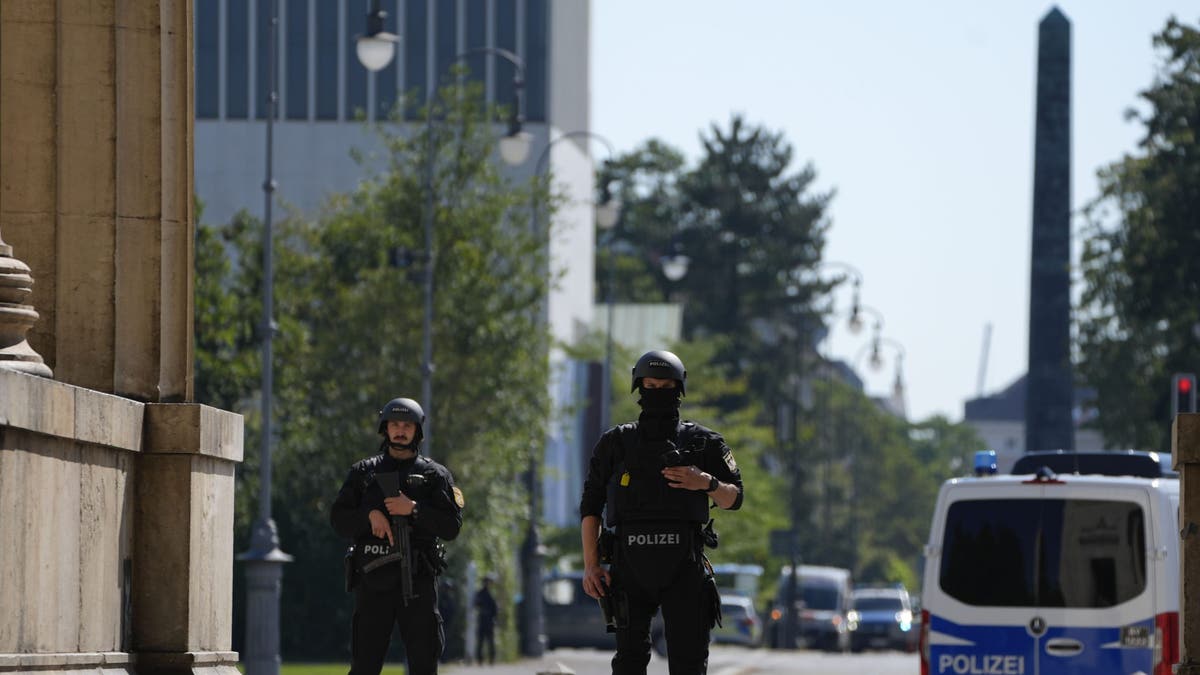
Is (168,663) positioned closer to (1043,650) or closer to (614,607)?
(614,607)

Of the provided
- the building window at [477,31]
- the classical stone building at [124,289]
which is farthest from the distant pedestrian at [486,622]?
the building window at [477,31]

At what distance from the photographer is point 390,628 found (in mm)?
11609

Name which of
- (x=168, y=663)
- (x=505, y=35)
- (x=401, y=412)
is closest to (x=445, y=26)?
(x=505, y=35)

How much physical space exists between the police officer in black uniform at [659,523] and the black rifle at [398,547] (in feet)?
5.42

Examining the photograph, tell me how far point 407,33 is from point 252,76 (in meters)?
5.10

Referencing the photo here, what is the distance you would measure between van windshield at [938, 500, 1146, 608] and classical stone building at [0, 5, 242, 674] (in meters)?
6.19

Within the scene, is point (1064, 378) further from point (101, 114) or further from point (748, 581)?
point (101, 114)

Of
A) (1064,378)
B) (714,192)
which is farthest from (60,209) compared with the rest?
(714,192)

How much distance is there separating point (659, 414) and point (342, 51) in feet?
219

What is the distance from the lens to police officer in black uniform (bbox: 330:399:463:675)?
38.0 ft

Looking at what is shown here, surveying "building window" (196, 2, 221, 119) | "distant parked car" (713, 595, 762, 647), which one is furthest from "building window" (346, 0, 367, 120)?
"distant parked car" (713, 595, 762, 647)

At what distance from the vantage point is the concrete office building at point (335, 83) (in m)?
74.3

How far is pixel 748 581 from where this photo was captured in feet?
249

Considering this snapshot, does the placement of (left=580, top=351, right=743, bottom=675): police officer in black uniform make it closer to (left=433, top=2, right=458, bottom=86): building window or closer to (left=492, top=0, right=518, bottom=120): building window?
(left=492, top=0, right=518, bottom=120): building window
